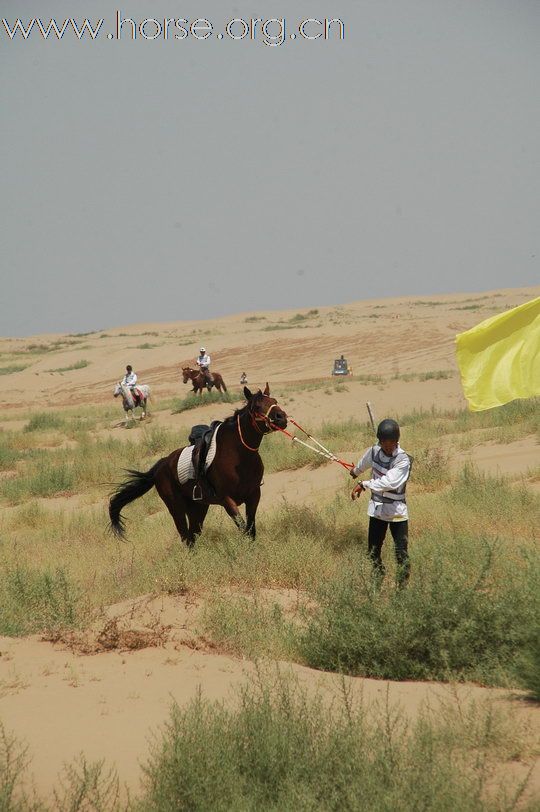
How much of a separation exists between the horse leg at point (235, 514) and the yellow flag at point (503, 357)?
311cm

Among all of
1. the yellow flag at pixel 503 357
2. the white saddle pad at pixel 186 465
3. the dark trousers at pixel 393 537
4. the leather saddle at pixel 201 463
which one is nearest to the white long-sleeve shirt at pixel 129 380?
the white saddle pad at pixel 186 465

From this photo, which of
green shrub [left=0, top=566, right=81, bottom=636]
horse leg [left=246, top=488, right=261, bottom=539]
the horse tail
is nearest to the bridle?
horse leg [left=246, top=488, right=261, bottom=539]

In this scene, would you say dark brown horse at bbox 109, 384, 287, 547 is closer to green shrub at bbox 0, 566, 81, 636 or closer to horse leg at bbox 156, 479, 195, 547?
horse leg at bbox 156, 479, 195, 547

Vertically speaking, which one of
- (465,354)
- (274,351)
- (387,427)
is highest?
(465,354)

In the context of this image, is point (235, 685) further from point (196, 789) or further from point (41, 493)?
point (41, 493)

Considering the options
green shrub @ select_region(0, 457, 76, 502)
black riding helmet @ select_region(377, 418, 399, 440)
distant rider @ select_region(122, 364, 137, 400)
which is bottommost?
green shrub @ select_region(0, 457, 76, 502)

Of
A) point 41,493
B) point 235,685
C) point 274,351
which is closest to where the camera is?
point 235,685

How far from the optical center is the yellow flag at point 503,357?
7176 mm

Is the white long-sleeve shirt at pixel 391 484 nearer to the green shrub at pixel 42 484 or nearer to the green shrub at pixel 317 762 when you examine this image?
the green shrub at pixel 317 762

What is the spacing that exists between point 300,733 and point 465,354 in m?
4.12

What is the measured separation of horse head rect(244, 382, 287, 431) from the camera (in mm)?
9352

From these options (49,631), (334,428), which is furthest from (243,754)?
(334,428)

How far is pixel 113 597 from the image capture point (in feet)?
25.9

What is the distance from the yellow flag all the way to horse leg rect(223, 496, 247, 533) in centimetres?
311
